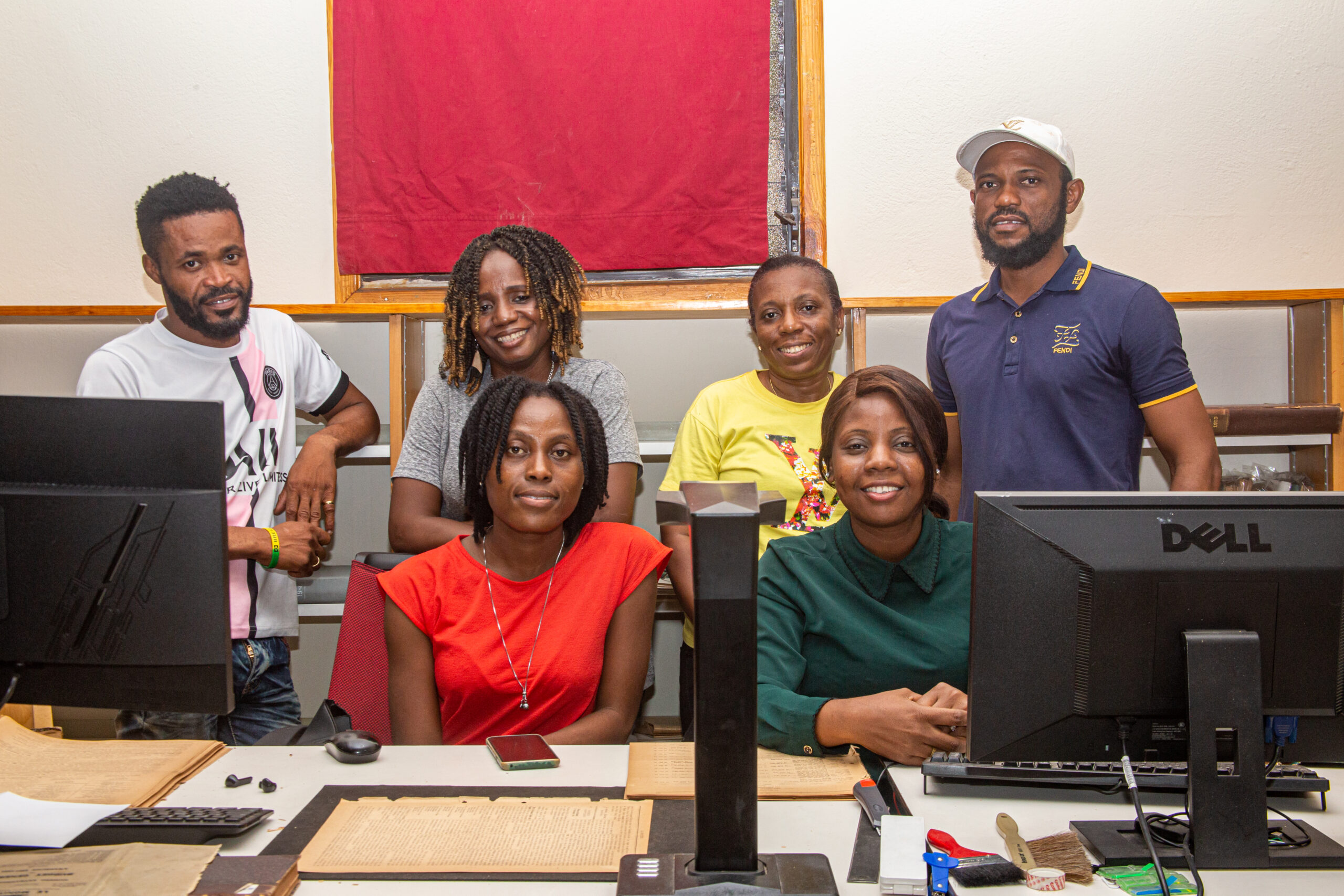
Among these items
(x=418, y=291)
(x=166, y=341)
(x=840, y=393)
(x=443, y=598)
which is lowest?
(x=443, y=598)

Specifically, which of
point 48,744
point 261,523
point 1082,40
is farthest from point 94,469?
point 1082,40

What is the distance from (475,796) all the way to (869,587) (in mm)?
690

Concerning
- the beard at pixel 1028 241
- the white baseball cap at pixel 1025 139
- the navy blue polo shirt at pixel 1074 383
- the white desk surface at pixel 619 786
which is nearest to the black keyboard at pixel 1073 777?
the white desk surface at pixel 619 786

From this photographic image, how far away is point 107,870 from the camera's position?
3.33ft

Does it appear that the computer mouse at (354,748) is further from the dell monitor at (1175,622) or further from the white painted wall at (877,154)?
the white painted wall at (877,154)

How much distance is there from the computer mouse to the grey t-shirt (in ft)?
2.71

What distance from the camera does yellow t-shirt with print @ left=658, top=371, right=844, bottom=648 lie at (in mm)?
2162

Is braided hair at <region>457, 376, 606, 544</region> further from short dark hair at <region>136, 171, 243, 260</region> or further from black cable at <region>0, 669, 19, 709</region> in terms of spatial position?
short dark hair at <region>136, 171, 243, 260</region>

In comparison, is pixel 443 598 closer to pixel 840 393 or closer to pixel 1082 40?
pixel 840 393

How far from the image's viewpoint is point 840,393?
5.58ft

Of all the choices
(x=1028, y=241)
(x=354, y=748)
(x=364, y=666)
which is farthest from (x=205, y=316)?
(x=1028, y=241)

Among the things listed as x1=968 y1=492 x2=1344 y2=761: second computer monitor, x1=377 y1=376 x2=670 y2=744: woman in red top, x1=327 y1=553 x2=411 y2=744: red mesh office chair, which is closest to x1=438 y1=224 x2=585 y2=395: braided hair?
x1=377 y1=376 x2=670 y2=744: woman in red top

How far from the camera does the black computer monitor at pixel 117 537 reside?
1.04 metres

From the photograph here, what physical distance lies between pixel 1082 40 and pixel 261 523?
9.10 feet
